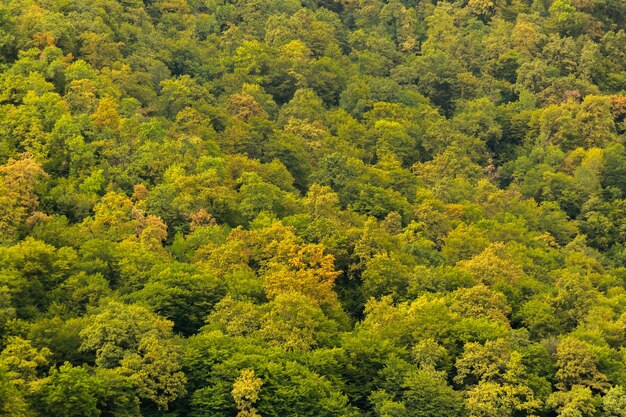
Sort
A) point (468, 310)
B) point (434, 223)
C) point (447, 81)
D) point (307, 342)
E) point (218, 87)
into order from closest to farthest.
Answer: point (307, 342) → point (468, 310) → point (434, 223) → point (218, 87) → point (447, 81)

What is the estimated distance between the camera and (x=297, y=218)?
7369 centimetres

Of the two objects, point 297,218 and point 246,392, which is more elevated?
point 297,218

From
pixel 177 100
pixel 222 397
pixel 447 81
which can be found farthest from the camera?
pixel 447 81

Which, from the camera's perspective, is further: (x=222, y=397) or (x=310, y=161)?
(x=310, y=161)

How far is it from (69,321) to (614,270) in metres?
44.1

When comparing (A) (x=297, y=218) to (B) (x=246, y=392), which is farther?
(A) (x=297, y=218)

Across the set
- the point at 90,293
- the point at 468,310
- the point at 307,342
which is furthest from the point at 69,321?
the point at 468,310

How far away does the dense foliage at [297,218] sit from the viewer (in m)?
57.3

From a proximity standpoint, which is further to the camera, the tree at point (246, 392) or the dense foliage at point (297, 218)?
the dense foliage at point (297, 218)

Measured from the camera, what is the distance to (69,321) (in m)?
57.1

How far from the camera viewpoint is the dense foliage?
188ft

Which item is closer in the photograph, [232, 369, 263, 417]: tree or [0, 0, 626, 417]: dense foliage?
[232, 369, 263, 417]: tree

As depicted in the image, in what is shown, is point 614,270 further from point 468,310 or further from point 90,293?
point 90,293

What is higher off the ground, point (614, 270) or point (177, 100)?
point (177, 100)
